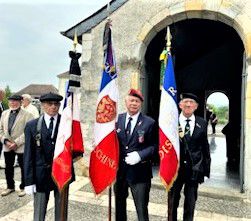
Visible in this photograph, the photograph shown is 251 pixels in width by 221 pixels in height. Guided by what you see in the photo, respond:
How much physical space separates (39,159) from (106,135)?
0.80 m

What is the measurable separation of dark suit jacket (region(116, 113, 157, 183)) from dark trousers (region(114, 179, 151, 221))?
73 millimetres

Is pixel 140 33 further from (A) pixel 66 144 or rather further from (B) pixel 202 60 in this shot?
(B) pixel 202 60

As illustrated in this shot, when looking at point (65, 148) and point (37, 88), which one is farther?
point (37, 88)

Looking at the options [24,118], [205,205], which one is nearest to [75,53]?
[24,118]

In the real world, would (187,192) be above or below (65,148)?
below

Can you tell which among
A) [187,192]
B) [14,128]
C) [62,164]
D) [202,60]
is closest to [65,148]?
[62,164]

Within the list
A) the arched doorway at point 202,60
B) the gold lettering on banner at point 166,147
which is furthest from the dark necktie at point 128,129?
the arched doorway at point 202,60

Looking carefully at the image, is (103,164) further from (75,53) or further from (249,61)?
(249,61)

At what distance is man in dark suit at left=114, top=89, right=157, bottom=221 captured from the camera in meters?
3.52

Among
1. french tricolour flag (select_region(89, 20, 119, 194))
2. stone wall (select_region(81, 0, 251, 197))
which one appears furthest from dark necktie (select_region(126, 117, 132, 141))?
stone wall (select_region(81, 0, 251, 197))

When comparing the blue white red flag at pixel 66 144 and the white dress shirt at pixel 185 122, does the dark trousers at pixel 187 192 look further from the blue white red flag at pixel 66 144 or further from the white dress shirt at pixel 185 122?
the blue white red flag at pixel 66 144

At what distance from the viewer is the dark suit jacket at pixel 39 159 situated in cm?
345

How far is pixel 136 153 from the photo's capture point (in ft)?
11.3

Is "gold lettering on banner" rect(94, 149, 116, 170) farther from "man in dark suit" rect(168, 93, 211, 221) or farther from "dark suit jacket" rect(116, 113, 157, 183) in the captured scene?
"man in dark suit" rect(168, 93, 211, 221)
